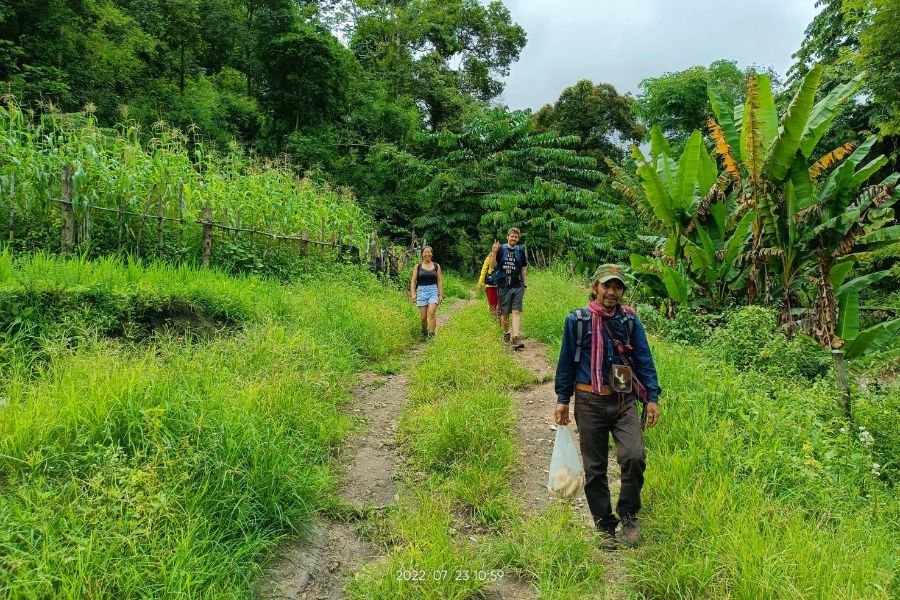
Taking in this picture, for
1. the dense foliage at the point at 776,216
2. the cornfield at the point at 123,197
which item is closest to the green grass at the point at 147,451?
the cornfield at the point at 123,197

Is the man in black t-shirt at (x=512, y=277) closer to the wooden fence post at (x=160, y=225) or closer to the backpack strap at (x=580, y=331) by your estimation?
the backpack strap at (x=580, y=331)

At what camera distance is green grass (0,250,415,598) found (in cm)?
217

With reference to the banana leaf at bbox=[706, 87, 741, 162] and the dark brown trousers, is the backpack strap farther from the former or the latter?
the banana leaf at bbox=[706, 87, 741, 162]

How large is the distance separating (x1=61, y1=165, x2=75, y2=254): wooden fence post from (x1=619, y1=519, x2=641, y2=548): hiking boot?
21.4 feet

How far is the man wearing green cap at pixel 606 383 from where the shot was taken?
326 centimetres

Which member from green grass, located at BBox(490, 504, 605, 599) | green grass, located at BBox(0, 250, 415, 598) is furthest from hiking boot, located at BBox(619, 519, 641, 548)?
green grass, located at BBox(0, 250, 415, 598)

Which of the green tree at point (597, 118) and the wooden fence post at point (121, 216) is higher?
the green tree at point (597, 118)

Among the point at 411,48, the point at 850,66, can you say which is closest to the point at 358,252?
the point at 850,66

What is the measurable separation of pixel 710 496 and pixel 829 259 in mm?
5787

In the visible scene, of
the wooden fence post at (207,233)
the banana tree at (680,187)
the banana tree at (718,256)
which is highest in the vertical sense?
the banana tree at (680,187)

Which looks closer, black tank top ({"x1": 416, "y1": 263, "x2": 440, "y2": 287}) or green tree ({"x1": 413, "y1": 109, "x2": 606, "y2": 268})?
black tank top ({"x1": 416, "y1": 263, "x2": 440, "y2": 287})

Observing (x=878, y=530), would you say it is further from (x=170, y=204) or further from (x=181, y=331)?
(x=170, y=204)

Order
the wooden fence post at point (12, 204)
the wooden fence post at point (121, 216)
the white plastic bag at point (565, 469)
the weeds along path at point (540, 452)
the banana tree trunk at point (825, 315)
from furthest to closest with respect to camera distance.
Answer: the banana tree trunk at point (825, 315) → the wooden fence post at point (121, 216) → the wooden fence post at point (12, 204) → the white plastic bag at point (565, 469) → the weeds along path at point (540, 452)

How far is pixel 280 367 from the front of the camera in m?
4.75
